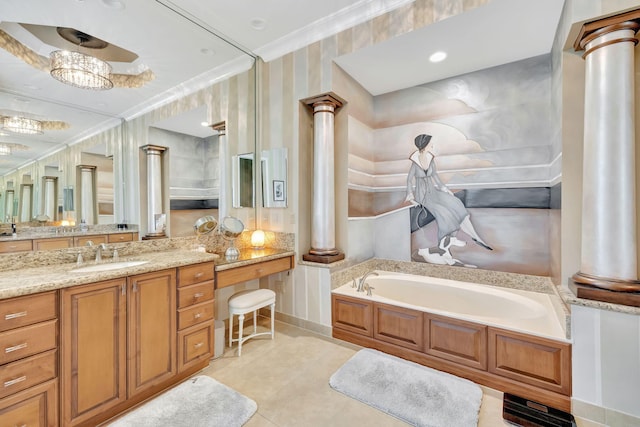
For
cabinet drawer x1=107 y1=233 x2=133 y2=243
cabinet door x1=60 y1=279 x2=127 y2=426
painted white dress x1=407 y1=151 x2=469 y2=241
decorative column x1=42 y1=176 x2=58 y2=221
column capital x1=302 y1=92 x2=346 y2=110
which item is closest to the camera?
cabinet door x1=60 y1=279 x2=127 y2=426

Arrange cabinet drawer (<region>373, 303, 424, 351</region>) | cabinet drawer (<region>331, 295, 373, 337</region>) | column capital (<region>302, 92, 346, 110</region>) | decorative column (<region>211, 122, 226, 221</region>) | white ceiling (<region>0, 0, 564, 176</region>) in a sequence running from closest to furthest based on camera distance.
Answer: white ceiling (<region>0, 0, 564, 176</region>) < cabinet drawer (<region>373, 303, 424, 351</region>) < cabinet drawer (<region>331, 295, 373, 337</region>) < column capital (<region>302, 92, 346, 110</region>) < decorative column (<region>211, 122, 226, 221</region>)

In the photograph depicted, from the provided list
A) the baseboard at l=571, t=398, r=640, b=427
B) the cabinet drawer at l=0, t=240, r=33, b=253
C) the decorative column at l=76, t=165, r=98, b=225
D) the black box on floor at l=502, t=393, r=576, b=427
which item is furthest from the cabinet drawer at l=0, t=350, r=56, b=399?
the baseboard at l=571, t=398, r=640, b=427

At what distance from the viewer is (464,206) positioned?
120 inches

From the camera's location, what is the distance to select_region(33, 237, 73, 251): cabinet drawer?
6.12 feet

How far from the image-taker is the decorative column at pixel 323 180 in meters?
2.89

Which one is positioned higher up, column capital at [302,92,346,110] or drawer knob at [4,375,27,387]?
column capital at [302,92,346,110]

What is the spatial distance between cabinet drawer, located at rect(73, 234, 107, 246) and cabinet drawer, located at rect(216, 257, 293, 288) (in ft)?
3.05

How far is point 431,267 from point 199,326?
101 inches

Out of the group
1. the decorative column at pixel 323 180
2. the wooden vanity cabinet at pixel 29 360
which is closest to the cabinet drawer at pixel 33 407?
the wooden vanity cabinet at pixel 29 360

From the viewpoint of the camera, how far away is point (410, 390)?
1.95 meters

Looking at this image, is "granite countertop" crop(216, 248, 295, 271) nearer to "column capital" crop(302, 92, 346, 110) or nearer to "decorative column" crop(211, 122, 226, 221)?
"decorative column" crop(211, 122, 226, 221)

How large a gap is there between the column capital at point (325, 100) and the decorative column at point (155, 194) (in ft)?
5.22

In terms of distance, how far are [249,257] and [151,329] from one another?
986mm

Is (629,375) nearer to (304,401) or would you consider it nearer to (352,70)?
(304,401)
